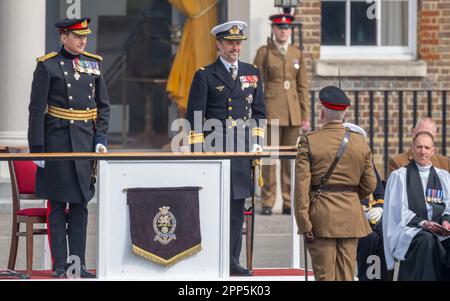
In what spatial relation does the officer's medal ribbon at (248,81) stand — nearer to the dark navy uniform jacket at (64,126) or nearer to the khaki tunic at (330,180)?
the dark navy uniform jacket at (64,126)

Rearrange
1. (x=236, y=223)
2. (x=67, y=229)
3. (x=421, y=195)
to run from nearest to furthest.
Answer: (x=67, y=229)
(x=421, y=195)
(x=236, y=223)

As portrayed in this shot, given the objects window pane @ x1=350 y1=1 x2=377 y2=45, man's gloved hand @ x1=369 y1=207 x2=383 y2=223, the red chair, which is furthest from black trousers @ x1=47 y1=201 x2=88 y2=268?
window pane @ x1=350 y1=1 x2=377 y2=45

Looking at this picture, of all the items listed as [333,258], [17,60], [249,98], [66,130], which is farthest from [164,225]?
[17,60]

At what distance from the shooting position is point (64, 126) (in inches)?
433

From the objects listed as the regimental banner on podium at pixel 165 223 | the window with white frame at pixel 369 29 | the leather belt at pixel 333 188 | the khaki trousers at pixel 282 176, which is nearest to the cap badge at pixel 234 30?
the regimental banner on podium at pixel 165 223

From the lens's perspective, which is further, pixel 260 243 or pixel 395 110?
pixel 395 110

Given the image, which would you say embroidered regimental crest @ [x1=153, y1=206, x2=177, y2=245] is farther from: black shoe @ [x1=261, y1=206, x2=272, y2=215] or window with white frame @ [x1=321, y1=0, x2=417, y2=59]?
window with white frame @ [x1=321, y1=0, x2=417, y2=59]

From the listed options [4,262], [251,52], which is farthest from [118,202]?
[251,52]

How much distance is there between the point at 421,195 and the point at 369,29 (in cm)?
681

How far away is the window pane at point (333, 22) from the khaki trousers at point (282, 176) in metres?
1.62

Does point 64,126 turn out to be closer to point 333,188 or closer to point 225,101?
point 225,101

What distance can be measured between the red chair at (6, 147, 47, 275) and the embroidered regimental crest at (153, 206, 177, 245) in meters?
1.10

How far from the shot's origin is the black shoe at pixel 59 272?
10630 millimetres

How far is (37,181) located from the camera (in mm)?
10852
